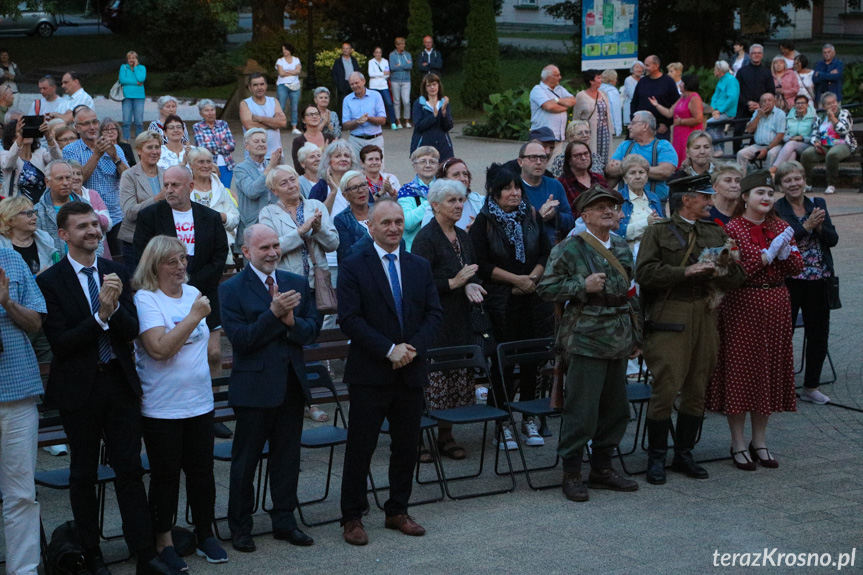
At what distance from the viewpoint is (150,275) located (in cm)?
614

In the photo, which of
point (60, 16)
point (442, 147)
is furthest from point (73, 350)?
point (60, 16)

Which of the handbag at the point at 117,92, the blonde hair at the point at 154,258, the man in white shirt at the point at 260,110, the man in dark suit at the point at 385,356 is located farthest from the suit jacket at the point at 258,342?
the handbag at the point at 117,92

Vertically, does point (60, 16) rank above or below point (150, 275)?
above

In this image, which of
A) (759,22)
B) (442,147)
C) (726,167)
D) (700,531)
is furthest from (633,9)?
(700,531)

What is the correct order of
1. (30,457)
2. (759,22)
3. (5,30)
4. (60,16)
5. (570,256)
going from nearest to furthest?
(30,457), (570,256), (759,22), (5,30), (60,16)

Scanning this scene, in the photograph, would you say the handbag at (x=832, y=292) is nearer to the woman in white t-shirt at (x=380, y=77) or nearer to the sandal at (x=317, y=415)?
the sandal at (x=317, y=415)

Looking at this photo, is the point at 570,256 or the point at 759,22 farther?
the point at 759,22

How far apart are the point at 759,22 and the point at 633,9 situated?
5422 millimetres

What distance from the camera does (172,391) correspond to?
6043 mm

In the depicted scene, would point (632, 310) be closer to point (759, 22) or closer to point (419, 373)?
point (419, 373)

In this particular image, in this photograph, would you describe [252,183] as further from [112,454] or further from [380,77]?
[380,77]

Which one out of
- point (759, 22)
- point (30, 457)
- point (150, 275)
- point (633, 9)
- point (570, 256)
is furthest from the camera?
point (759, 22)

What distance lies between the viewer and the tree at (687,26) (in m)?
31.1

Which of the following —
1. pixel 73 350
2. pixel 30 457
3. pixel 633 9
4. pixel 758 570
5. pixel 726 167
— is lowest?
pixel 758 570
